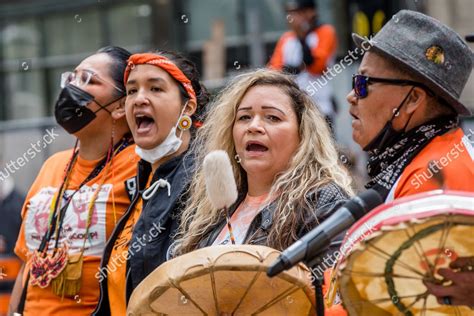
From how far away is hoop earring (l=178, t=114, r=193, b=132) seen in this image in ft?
16.5

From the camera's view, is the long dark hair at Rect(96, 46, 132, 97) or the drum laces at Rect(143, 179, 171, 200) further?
the long dark hair at Rect(96, 46, 132, 97)

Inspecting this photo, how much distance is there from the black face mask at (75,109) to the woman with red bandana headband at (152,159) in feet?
1.23

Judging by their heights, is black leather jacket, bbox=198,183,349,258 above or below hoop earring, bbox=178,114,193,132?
below


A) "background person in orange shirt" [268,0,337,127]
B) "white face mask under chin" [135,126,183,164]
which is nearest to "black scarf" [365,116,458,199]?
"white face mask under chin" [135,126,183,164]

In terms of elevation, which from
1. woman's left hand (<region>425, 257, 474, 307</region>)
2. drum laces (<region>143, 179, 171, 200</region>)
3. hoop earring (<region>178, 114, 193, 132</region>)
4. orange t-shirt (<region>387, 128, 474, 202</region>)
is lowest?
drum laces (<region>143, 179, 171, 200</region>)

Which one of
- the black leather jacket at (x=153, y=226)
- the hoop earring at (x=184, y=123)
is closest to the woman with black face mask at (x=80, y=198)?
the black leather jacket at (x=153, y=226)

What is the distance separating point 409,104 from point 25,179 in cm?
1047

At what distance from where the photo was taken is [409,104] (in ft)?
12.3

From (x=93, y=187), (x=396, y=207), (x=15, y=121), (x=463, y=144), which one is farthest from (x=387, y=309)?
(x=15, y=121)

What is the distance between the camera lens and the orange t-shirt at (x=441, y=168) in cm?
341

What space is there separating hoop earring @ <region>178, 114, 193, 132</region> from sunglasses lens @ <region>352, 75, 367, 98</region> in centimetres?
137

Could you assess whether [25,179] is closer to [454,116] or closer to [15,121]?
[15,121]

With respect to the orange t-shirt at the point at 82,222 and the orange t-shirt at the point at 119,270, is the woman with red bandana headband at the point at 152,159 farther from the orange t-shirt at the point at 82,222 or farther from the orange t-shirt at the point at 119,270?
the orange t-shirt at the point at 82,222

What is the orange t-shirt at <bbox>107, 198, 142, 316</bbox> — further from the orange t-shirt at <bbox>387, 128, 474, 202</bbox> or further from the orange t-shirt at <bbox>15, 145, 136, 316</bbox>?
the orange t-shirt at <bbox>387, 128, 474, 202</bbox>
